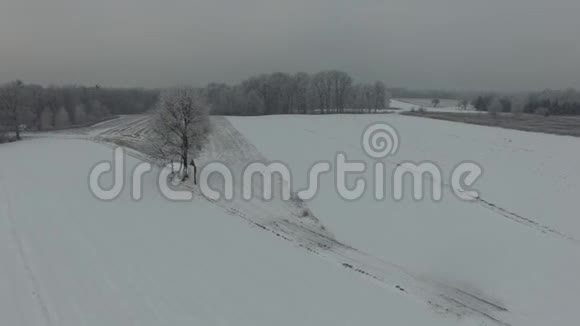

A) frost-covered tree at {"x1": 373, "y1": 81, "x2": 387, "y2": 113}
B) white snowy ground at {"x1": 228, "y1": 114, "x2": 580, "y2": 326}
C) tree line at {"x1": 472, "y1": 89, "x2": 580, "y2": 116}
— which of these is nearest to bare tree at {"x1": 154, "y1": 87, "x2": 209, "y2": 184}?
white snowy ground at {"x1": 228, "y1": 114, "x2": 580, "y2": 326}

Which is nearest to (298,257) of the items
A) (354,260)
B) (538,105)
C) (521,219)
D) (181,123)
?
(354,260)

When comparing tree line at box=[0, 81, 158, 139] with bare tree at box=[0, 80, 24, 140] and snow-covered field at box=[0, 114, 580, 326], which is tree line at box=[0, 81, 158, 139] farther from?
snow-covered field at box=[0, 114, 580, 326]

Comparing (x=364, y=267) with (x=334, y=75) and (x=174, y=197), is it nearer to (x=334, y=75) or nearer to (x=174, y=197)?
(x=174, y=197)

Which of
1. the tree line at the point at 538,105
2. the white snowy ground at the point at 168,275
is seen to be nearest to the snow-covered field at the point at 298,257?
the white snowy ground at the point at 168,275

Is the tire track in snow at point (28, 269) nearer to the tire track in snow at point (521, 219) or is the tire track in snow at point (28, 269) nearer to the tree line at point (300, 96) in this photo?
the tire track in snow at point (521, 219)

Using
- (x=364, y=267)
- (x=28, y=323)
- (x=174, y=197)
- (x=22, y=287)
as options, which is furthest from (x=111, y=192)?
(x=364, y=267)

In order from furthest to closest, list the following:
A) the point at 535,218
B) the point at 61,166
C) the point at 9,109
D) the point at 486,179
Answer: the point at 9,109, the point at 61,166, the point at 486,179, the point at 535,218
